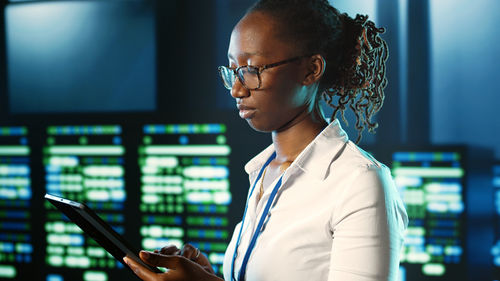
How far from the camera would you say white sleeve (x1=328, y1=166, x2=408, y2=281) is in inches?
31.4

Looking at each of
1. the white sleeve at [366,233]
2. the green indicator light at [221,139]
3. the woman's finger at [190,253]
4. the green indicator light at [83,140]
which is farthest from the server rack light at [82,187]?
the white sleeve at [366,233]

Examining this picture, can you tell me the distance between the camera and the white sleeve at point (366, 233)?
2.62ft

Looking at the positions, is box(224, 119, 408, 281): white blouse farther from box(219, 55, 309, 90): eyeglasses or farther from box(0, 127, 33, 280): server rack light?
box(0, 127, 33, 280): server rack light

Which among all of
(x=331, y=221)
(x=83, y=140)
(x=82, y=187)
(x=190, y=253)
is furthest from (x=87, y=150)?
(x=331, y=221)

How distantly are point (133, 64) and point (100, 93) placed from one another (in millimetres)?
212

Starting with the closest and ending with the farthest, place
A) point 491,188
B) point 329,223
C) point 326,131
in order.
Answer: point 329,223 → point 326,131 → point 491,188

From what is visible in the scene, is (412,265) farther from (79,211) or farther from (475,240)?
(79,211)

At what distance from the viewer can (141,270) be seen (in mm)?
862

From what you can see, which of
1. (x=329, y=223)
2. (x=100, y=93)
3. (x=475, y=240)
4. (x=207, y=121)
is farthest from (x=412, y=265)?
(x=100, y=93)

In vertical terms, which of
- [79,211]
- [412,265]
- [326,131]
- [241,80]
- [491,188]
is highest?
[241,80]

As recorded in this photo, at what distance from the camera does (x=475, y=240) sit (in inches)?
71.4

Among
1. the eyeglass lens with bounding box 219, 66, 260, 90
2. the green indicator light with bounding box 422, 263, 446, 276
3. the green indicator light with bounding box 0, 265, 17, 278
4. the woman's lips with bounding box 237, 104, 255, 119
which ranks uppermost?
the eyeglass lens with bounding box 219, 66, 260, 90

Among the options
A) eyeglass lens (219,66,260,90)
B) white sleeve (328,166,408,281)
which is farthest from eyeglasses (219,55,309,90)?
white sleeve (328,166,408,281)

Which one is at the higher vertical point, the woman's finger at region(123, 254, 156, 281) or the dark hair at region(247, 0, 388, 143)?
the dark hair at region(247, 0, 388, 143)
